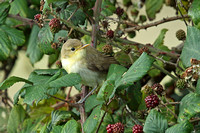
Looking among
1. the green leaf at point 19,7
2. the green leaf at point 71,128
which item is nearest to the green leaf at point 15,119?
the green leaf at point 71,128

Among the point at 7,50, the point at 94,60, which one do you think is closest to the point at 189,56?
the point at 94,60

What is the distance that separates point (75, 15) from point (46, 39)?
0.22m

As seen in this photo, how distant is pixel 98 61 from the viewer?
1783mm

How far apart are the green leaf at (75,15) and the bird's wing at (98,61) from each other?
19 centimetres

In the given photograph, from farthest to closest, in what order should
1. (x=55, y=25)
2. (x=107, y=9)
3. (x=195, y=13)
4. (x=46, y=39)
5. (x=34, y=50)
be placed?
(x=34, y=50) → (x=107, y=9) → (x=46, y=39) → (x=55, y=25) → (x=195, y=13)

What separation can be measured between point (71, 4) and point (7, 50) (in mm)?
476

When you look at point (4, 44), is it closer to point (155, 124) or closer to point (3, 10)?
point (3, 10)

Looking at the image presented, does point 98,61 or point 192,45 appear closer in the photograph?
point 192,45

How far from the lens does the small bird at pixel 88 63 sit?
176cm

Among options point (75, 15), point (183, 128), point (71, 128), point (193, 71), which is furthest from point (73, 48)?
point (183, 128)

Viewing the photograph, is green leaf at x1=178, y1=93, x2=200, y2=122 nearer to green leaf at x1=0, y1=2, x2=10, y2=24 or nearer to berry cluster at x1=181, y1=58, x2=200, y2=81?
berry cluster at x1=181, y1=58, x2=200, y2=81

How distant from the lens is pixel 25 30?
2609mm

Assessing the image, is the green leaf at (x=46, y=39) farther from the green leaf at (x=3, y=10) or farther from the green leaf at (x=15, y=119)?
the green leaf at (x=15, y=119)

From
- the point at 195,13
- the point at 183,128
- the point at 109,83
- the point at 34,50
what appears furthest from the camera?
the point at 34,50
